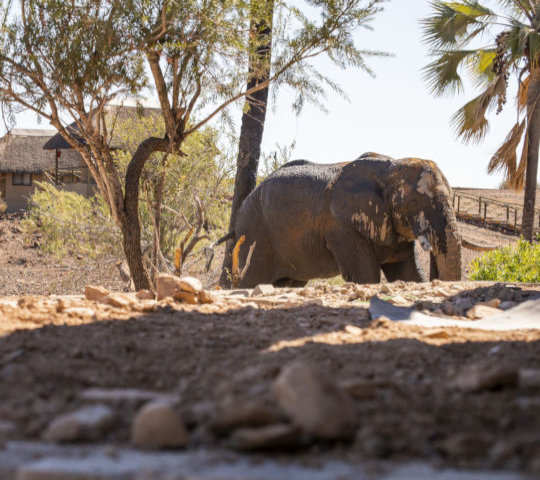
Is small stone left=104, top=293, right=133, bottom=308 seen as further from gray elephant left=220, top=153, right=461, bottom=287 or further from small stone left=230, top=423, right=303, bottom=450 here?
gray elephant left=220, top=153, right=461, bottom=287

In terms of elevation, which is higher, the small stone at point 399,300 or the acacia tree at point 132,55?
the acacia tree at point 132,55

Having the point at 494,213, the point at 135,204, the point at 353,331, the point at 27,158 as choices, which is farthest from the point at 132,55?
the point at 27,158

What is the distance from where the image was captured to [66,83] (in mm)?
6777

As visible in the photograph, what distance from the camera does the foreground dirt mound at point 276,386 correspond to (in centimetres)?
166

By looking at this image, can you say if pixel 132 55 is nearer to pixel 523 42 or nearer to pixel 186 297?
pixel 186 297

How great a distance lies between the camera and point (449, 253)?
24.2ft

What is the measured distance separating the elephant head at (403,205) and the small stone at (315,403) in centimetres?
589

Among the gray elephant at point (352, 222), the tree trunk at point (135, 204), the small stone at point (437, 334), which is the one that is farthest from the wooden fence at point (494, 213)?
the small stone at point (437, 334)

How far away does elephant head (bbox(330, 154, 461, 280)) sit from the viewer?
7.44 m

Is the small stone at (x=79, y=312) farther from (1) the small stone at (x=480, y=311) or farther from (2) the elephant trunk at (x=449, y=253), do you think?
(2) the elephant trunk at (x=449, y=253)

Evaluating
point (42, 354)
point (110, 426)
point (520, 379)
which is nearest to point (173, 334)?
point (42, 354)

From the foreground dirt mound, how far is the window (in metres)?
26.9

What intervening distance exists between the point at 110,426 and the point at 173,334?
1371mm

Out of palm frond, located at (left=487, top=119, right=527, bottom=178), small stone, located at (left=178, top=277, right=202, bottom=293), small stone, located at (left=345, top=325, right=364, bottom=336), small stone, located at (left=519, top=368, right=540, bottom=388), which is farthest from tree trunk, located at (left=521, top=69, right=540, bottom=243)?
small stone, located at (left=519, top=368, right=540, bottom=388)
